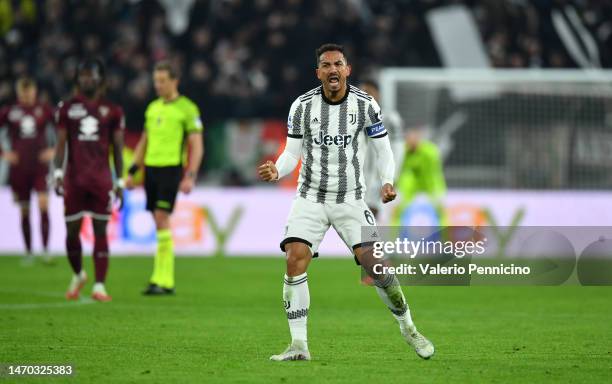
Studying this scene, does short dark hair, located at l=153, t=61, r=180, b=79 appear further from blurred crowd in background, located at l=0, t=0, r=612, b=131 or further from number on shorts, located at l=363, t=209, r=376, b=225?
blurred crowd in background, located at l=0, t=0, r=612, b=131

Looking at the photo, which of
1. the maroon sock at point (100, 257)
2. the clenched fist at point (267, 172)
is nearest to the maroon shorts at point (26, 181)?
the maroon sock at point (100, 257)

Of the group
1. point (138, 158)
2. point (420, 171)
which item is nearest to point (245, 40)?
point (420, 171)

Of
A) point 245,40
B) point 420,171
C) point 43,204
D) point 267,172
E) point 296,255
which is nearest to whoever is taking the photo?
point 267,172

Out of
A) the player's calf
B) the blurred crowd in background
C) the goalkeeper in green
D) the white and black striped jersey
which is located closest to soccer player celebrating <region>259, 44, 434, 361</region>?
the white and black striped jersey

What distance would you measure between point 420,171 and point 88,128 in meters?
7.67

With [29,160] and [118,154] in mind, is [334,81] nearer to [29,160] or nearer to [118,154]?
[118,154]

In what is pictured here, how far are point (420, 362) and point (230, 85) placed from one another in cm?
1418

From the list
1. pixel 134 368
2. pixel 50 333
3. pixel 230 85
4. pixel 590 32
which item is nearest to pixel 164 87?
pixel 50 333

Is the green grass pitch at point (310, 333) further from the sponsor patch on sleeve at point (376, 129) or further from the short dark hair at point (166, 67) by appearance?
the short dark hair at point (166, 67)

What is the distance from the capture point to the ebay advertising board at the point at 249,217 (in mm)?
19359

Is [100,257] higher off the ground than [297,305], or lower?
lower

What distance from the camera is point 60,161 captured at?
12047 mm

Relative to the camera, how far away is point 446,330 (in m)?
9.88

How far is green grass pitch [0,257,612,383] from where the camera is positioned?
7.44 meters
